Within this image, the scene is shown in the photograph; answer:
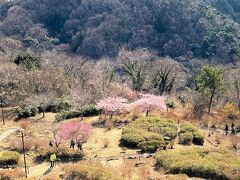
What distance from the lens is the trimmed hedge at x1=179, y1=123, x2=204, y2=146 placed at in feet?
115

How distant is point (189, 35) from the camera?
346ft

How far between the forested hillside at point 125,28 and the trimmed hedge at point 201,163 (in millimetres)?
71968

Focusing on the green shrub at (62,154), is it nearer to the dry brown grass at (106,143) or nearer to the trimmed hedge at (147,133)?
the dry brown grass at (106,143)

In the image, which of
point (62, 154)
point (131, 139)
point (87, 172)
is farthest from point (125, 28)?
point (87, 172)

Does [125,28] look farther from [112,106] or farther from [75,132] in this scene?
[75,132]

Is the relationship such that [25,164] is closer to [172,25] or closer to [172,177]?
[172,177]

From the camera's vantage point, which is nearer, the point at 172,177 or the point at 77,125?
the point at 172,177

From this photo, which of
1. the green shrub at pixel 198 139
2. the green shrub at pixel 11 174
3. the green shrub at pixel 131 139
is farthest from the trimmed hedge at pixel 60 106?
the green shrub at pixel 11 174

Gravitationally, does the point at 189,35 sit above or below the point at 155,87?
above

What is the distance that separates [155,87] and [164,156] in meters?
31.0

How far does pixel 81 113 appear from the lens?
43.3 metres

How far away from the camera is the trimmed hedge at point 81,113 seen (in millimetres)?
42500

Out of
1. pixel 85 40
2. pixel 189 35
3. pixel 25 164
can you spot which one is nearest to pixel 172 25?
pixel 189 35

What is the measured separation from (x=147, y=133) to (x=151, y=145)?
2.46 m
